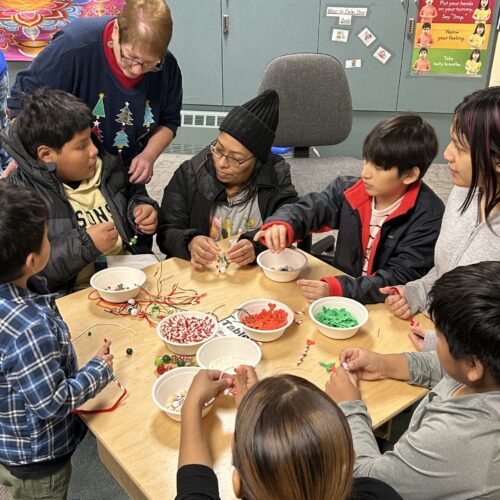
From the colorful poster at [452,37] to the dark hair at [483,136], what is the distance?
9.95 ft

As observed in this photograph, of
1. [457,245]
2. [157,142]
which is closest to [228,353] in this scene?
[457,245]

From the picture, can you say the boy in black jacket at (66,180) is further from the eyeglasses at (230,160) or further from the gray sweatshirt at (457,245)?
the gray sweatshirt at (457,245)

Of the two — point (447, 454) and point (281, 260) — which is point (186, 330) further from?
point (447, 454)

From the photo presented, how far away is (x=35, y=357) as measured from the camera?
111cm

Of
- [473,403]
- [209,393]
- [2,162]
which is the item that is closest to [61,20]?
[2,162]

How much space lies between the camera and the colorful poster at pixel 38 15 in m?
4.09

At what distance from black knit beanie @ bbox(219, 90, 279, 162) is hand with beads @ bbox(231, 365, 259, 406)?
3.09 ft

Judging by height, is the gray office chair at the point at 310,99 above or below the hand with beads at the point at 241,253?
above

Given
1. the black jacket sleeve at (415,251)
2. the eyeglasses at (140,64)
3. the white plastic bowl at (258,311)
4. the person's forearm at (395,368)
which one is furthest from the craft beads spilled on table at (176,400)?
the eyeglasses at (140,64)

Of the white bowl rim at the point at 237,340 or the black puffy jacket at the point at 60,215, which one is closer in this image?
the white bowl rim at the point at 237,340

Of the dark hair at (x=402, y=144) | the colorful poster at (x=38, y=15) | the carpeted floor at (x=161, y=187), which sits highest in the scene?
the colorful poster at (x=38, y=15)

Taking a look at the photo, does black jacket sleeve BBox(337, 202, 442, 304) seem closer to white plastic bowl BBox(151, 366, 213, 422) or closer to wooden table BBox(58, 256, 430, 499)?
wooden table BBox(58, 256, 430, 499)

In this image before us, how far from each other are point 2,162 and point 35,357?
1.90m

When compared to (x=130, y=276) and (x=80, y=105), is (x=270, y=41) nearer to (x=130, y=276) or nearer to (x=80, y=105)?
(x=80, y=105)
